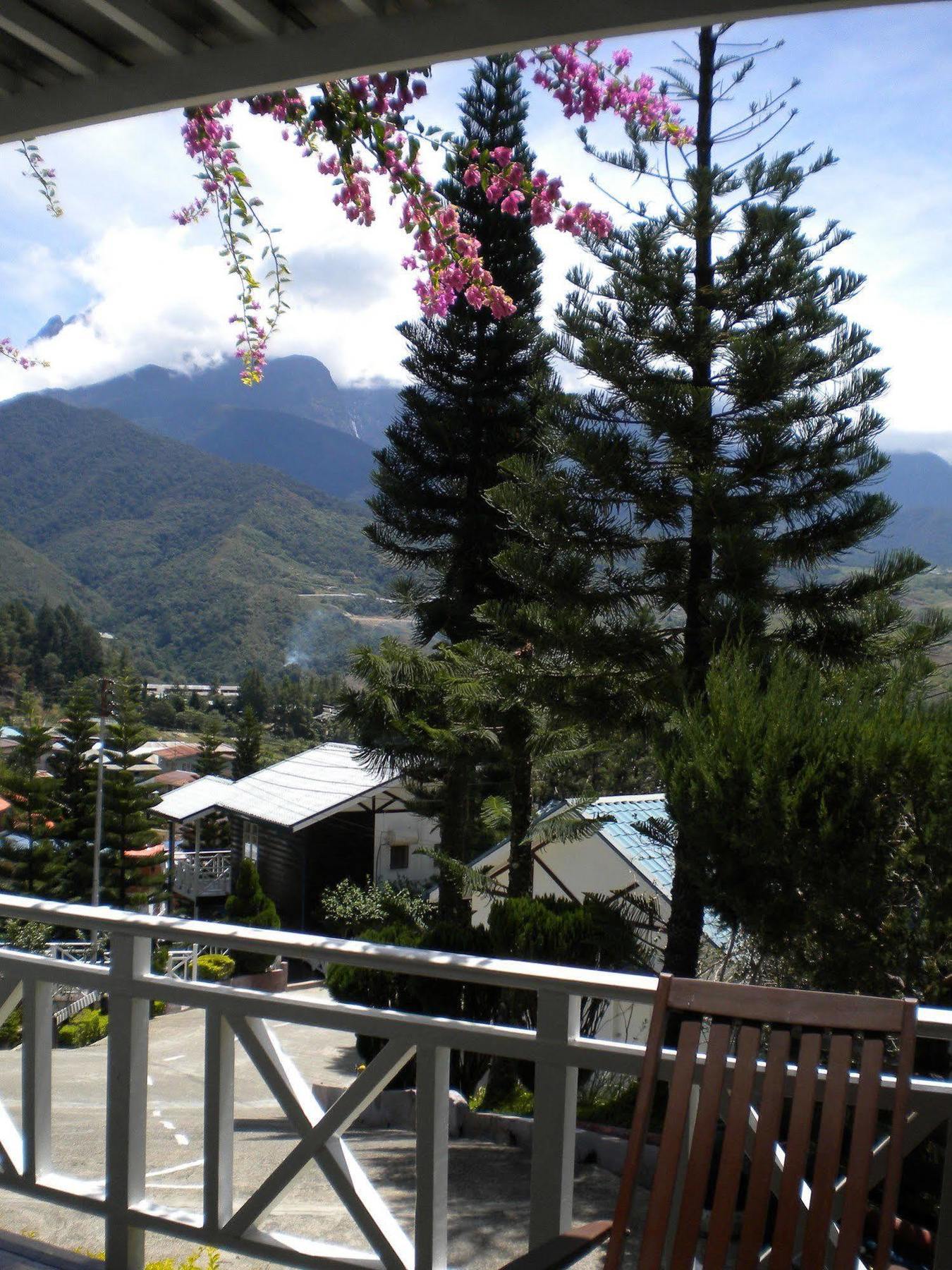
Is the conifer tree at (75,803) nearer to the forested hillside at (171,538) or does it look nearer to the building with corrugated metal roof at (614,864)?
the building with corrugated metal roof at (614,864)

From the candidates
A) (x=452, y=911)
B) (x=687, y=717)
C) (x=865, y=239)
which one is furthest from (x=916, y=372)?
(x=452, y=911)

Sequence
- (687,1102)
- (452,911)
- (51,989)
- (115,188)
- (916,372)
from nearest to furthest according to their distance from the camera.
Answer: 1. (687,1102)
2. (51,989)
3. (115,188)
4. (916,372)
5. (452,911)

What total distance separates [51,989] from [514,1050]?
1.04 meters

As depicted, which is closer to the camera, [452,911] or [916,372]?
[916,372]

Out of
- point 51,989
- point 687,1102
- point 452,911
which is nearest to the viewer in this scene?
point 687,1102

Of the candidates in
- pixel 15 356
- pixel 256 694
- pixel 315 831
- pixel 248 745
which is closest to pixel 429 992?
pixel 15 356

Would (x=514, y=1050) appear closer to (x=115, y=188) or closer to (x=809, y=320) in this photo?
(x=115, y=188)

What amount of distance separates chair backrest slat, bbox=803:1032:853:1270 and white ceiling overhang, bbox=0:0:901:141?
126 centimetres

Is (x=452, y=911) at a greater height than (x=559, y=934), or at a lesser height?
lesser

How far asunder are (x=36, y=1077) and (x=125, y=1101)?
21 cm

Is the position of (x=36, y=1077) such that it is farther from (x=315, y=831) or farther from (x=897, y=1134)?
(x=315, y=831)

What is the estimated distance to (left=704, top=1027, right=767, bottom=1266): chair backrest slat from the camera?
1319mm

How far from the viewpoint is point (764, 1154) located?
1311mm

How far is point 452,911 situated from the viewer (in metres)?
10.5
